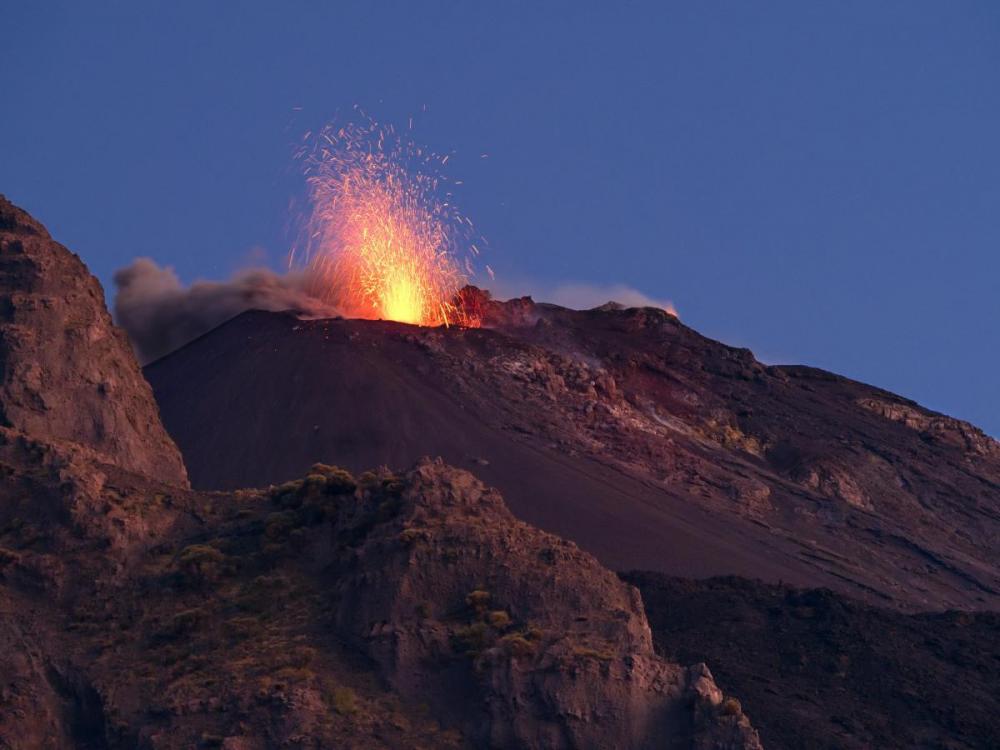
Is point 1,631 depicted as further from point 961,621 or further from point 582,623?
point 961,621

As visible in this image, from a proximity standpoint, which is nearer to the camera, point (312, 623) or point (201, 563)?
point (312, 623)

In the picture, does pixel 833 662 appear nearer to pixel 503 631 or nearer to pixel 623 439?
pixel 503 631

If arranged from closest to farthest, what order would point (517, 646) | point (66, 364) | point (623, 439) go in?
point (517, 646) → point (66, 364) → point (623, 439)

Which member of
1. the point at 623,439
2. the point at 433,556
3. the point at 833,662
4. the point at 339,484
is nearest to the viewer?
the point at 433,556

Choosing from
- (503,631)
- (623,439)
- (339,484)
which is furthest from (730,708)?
(623,439)

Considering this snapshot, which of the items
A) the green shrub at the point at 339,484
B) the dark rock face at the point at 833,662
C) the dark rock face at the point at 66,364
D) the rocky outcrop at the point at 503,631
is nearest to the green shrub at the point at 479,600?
the rocky outcrop at the point at 503,631

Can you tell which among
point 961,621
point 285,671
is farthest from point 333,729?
point 961,621

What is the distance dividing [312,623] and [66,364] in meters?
15.7

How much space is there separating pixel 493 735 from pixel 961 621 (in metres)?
30.6

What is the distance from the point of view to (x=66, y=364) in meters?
63.4

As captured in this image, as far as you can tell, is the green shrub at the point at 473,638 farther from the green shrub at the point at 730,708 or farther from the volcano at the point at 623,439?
the volcano at the point at 623,439

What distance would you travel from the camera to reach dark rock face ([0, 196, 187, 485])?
61969mm

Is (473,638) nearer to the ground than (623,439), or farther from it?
nearer to the ground

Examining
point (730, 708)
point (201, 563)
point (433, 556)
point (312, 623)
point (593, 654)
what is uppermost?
point (433, 556)
